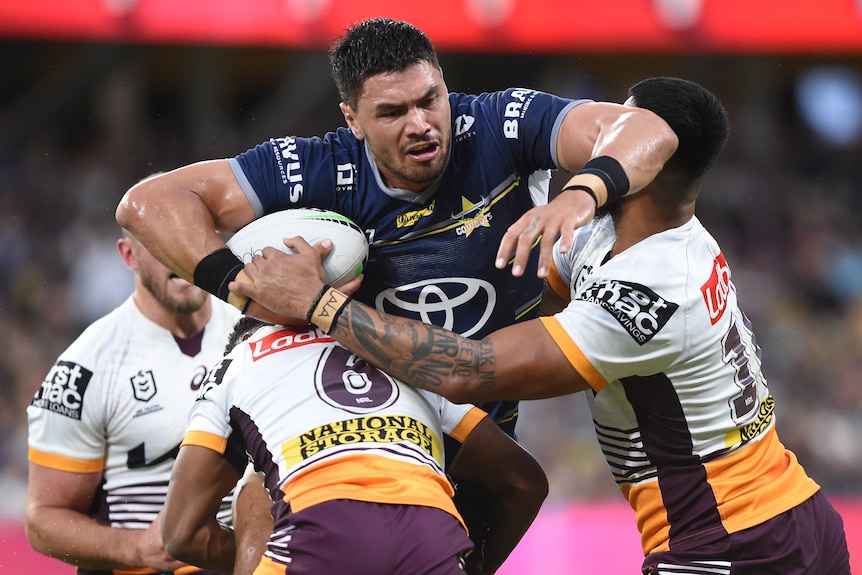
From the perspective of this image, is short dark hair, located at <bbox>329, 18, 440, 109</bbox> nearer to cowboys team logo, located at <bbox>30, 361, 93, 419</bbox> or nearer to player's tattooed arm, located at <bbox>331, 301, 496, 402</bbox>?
player's tattooed arm, located at <bbox>331, 301, 496, 402</bbox>

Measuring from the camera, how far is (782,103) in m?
17.6

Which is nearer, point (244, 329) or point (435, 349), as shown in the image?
point (435, 349)

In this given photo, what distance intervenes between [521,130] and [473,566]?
5.66 feet

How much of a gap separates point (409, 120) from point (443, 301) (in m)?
0.73

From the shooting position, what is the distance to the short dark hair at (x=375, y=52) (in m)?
4.09

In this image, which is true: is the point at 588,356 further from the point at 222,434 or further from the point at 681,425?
the point at 222,434

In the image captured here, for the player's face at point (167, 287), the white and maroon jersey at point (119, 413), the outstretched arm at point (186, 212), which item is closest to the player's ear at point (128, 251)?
the player's face at point (167, 287)

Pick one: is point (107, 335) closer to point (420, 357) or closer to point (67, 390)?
point (67, 390)

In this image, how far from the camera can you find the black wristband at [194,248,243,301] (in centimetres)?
399

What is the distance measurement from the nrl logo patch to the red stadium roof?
9.07 meters

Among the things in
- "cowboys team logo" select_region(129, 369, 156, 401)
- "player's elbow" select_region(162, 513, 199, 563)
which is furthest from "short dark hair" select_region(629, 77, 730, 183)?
"cowboys team logo" select_region(129, 369, 156, 401)

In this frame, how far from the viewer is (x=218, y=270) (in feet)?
13.1

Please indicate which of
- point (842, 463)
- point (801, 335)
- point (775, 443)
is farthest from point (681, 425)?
point (801, 335)

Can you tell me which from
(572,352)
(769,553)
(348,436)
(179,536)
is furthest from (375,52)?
(769,553)
